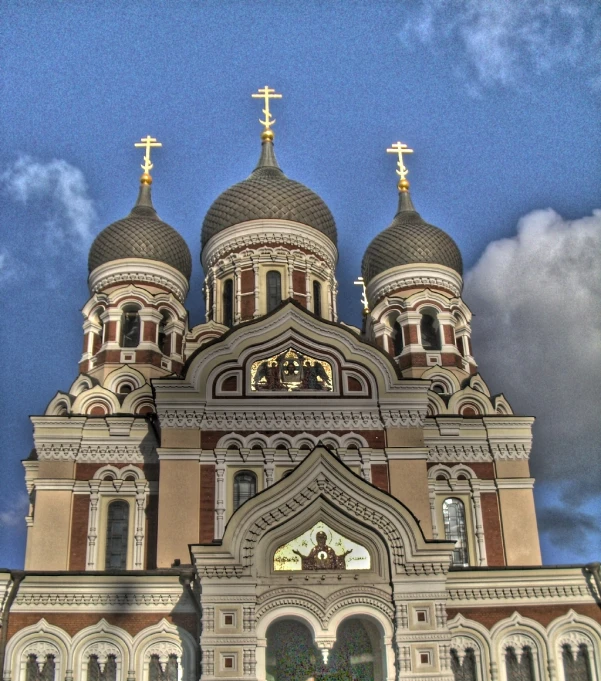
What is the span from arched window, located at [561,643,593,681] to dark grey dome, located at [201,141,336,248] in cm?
1286

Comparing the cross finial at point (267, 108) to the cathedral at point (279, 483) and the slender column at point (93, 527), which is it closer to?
the cathedral at point (279, 483)

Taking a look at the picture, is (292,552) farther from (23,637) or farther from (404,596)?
(23,637)

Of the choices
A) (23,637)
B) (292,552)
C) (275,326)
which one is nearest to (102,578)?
(23,637)

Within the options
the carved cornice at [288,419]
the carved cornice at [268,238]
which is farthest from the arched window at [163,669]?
the carved cornice at [268,238]

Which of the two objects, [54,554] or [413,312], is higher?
[413,312]

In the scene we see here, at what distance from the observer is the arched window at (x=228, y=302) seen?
23.5 meters

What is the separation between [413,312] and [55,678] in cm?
1308

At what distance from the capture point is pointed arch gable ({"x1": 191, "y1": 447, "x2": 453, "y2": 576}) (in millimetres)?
13734

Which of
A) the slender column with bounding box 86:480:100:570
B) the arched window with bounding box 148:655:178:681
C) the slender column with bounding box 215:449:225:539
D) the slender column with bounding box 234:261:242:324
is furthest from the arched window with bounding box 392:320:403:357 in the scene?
the arched window with bounding box 148:655:178:681

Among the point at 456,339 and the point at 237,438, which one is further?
the point at 456,339

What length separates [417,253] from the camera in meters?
25.0

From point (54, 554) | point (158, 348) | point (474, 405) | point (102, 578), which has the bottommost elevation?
point (102, 578)

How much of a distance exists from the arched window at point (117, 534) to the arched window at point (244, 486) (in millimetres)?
2914

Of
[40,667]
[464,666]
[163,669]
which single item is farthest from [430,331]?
[40,667]
